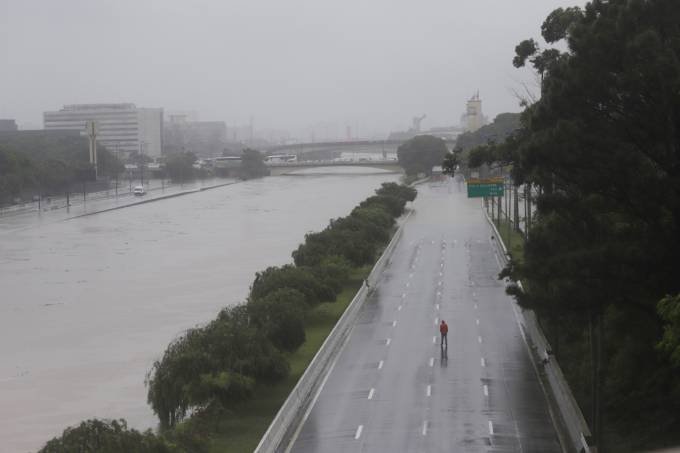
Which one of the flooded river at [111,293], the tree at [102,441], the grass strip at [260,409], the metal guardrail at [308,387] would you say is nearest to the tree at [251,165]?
the flooded river at [111,293]

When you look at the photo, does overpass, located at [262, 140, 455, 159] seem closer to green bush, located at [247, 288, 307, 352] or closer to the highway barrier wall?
the highway barrier wall

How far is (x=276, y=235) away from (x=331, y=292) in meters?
33.3

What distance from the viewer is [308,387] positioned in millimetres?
21469

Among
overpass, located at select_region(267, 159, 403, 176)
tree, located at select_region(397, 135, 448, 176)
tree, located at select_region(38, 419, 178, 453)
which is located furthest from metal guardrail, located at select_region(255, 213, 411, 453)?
overpass, located at select_region(267, 159, 403, 176)

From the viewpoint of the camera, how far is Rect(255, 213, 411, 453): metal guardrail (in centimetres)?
1741

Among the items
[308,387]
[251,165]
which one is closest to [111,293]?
[308,387]

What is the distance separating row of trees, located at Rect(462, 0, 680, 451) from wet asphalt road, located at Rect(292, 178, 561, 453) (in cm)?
175

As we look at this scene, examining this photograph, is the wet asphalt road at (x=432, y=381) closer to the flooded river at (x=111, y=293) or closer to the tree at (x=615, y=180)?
the tree at (x=615, y=180)

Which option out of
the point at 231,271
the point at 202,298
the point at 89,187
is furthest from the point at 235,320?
the point at 89,187

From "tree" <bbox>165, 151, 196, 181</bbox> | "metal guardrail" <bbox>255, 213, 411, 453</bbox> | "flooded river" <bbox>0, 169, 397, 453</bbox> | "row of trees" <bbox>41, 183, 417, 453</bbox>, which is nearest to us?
"row of trees" <bbox>41, 183, 417, 453</bbox>

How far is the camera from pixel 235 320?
77.8 ft

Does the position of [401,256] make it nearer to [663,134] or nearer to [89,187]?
[663,134]

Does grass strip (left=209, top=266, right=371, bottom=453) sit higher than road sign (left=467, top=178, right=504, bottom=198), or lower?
lower

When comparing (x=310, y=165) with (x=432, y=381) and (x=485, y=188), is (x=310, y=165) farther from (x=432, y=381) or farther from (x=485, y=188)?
(x=432, y=381)
